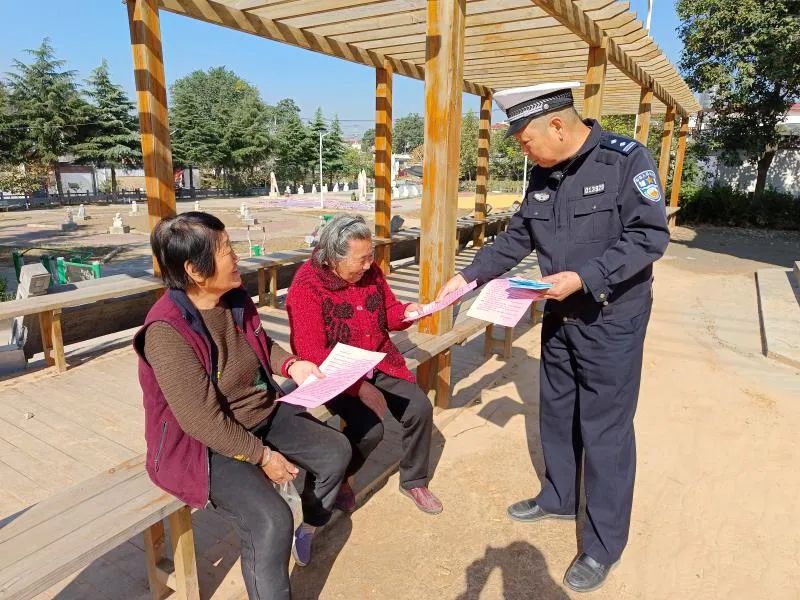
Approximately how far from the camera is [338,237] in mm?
2375

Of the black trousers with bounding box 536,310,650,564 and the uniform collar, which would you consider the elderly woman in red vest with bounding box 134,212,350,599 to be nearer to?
the black trousers with bounding box 536,310,650,564

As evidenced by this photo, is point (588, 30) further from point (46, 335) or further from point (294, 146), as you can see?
point (294, 146)

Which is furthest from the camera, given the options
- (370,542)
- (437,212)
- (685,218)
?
(685,218)

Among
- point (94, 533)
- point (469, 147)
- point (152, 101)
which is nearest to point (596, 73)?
point (152, 101)

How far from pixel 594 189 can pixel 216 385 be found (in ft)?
5.27

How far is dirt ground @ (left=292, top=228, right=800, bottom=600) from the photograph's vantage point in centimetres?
229

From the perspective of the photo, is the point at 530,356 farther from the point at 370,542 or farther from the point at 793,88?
the point at 793,88

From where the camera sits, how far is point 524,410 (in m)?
4.01

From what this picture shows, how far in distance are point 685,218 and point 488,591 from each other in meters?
17.9

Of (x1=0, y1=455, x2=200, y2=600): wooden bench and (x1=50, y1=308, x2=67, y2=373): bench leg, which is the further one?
(x1=50, y1=308, x2=67, y2=373): bench leg

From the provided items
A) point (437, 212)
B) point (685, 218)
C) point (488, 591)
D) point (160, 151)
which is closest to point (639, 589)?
point (488, 591)

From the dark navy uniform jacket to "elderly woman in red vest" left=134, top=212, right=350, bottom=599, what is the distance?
1.29 m

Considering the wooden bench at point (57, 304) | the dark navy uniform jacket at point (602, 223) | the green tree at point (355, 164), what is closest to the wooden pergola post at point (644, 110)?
the dark navy uniform jacket at point (602, 223)

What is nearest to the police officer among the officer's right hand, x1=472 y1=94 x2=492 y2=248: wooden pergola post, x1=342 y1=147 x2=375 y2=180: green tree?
the officer's right hand
